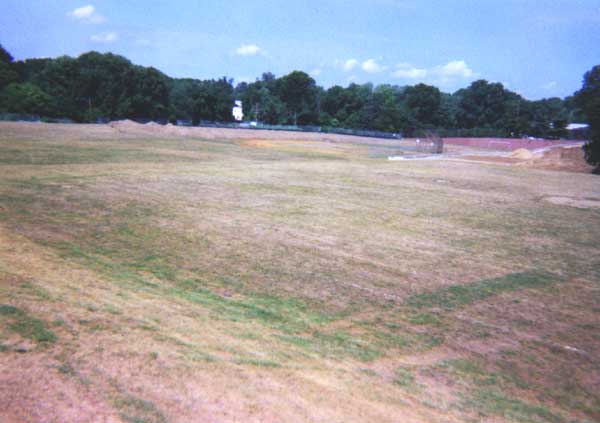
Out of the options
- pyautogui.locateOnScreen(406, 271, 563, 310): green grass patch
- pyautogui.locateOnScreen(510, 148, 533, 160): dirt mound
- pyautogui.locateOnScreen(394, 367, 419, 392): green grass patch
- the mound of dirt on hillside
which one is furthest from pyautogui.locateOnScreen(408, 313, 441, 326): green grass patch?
pyautogui.locateOnScreen(510, 148, 533, 160): dirt mound

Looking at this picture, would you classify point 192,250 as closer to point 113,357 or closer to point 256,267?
point 256,267

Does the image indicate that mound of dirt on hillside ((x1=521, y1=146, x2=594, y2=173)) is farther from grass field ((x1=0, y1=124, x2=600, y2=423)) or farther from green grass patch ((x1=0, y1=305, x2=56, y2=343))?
green grass patch ((x1=0, y1=305, x2=56, y2=343))

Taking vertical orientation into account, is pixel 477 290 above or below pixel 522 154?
below

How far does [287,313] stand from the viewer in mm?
8062

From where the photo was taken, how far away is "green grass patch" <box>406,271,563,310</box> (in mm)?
9078

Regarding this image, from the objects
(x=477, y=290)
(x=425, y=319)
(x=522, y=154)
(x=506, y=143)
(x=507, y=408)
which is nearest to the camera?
(x=507, y=408)

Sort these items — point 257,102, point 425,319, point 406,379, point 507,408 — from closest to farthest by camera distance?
point 507,408
point 406,379
point 425,319
point 257,102

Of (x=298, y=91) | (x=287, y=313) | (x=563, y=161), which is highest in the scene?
(x=298, y=91)

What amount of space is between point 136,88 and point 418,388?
10752cm

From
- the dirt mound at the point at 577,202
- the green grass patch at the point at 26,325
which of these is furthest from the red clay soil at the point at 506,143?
the green grass patch at the point at 26,325

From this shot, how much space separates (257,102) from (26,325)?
141 metres

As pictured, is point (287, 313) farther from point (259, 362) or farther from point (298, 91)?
point (298, 91)

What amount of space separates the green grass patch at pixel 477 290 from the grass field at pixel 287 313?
0.05 metres

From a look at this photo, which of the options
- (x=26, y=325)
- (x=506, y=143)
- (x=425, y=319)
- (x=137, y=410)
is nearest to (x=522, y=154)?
(x=506, y=143)
